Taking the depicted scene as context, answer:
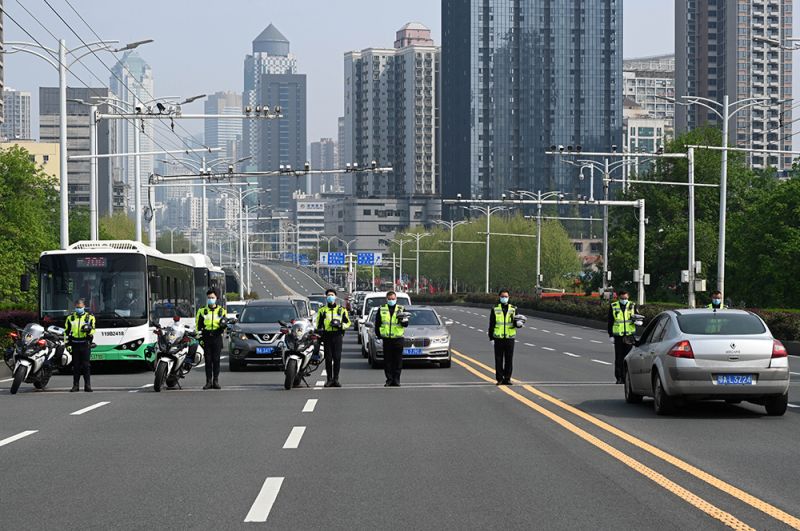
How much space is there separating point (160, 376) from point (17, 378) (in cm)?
238

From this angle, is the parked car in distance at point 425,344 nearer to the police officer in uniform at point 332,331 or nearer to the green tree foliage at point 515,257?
the police officer in uniform at point 332,331

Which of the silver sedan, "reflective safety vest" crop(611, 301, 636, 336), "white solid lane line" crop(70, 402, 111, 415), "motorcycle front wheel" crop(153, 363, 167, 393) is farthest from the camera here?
"reflective safety vest" crop(611, 301, 636, 336)

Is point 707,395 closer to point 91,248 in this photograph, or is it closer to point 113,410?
point 113,410

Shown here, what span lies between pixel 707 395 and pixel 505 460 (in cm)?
502

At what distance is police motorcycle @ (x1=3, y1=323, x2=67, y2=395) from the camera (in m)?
23.4

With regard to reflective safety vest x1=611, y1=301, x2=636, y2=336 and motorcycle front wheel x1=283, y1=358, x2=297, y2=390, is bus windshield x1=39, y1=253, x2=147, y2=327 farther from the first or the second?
reflective safety vest x1=611, y1=301, x2=636, y2=336

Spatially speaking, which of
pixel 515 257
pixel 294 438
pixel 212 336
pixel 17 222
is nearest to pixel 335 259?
pixel 515 257

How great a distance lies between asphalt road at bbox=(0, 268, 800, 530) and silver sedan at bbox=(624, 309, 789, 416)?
328 millimetres

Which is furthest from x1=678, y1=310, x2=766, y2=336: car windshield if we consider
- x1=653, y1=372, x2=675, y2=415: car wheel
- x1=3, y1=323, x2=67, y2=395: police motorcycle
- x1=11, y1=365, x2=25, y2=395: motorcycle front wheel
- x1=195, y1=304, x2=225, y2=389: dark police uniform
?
x1=3, y1=323, x2=67, y2=395: police motorcycle

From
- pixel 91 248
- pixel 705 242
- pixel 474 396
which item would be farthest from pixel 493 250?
pixel 474 396

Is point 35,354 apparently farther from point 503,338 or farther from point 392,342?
point 503,338

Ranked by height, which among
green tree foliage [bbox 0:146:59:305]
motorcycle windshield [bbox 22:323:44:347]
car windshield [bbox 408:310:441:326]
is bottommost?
car windshield [bbox 408:310:441:326]

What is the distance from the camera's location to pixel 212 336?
24234 mm

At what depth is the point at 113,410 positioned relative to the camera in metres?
19.2
